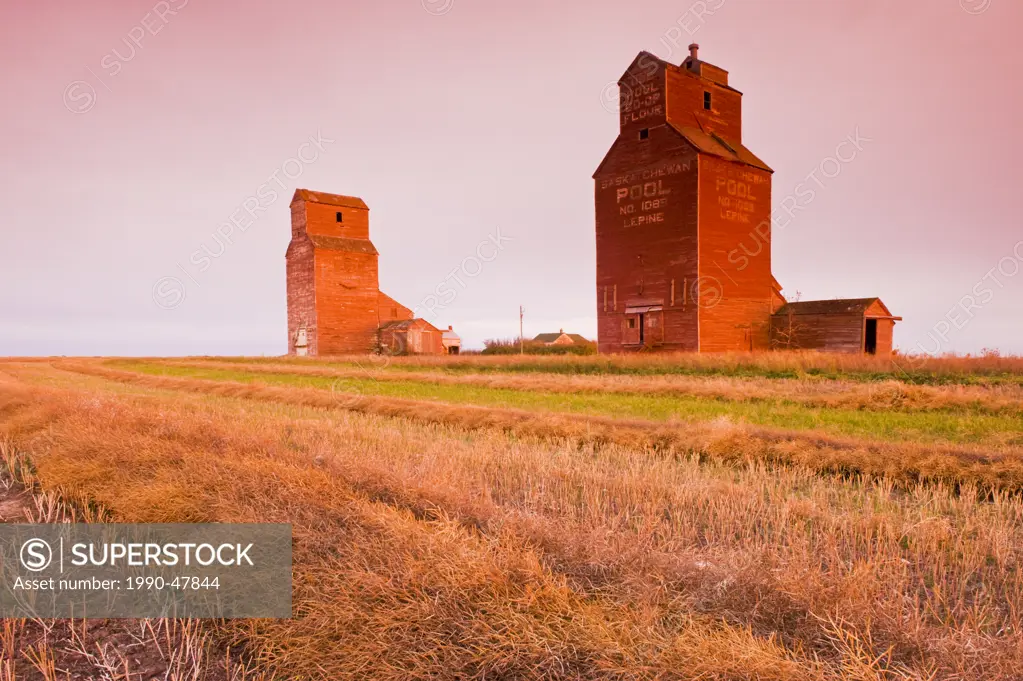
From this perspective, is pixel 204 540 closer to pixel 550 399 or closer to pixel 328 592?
pixel 328 592

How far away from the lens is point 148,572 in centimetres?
456

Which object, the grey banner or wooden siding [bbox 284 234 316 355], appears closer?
the grey banner

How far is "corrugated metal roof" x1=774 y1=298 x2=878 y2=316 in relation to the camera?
2656cm

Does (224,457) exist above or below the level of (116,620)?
above

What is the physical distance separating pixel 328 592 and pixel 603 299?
2754 centimetres

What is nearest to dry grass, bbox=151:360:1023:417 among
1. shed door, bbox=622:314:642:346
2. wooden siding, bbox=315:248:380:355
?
shed door, bbox=622:314:642:346

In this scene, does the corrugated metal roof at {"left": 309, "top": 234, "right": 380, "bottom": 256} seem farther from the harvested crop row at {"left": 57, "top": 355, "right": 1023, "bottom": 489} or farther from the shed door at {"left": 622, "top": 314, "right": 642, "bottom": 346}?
the harvested crop row at {"left": 57, "top": 355, "right": 1023, "bottom": 489}

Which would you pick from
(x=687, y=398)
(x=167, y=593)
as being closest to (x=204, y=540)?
(x=167, y=593)

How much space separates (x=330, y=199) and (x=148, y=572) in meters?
45.8

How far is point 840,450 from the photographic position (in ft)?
26.5

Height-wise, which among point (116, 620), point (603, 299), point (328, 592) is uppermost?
point (603, 299)

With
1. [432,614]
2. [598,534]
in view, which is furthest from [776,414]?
[432,614]

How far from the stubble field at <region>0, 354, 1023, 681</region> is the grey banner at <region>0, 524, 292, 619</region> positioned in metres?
0.18

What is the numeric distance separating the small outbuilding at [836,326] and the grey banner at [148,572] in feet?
93.7
